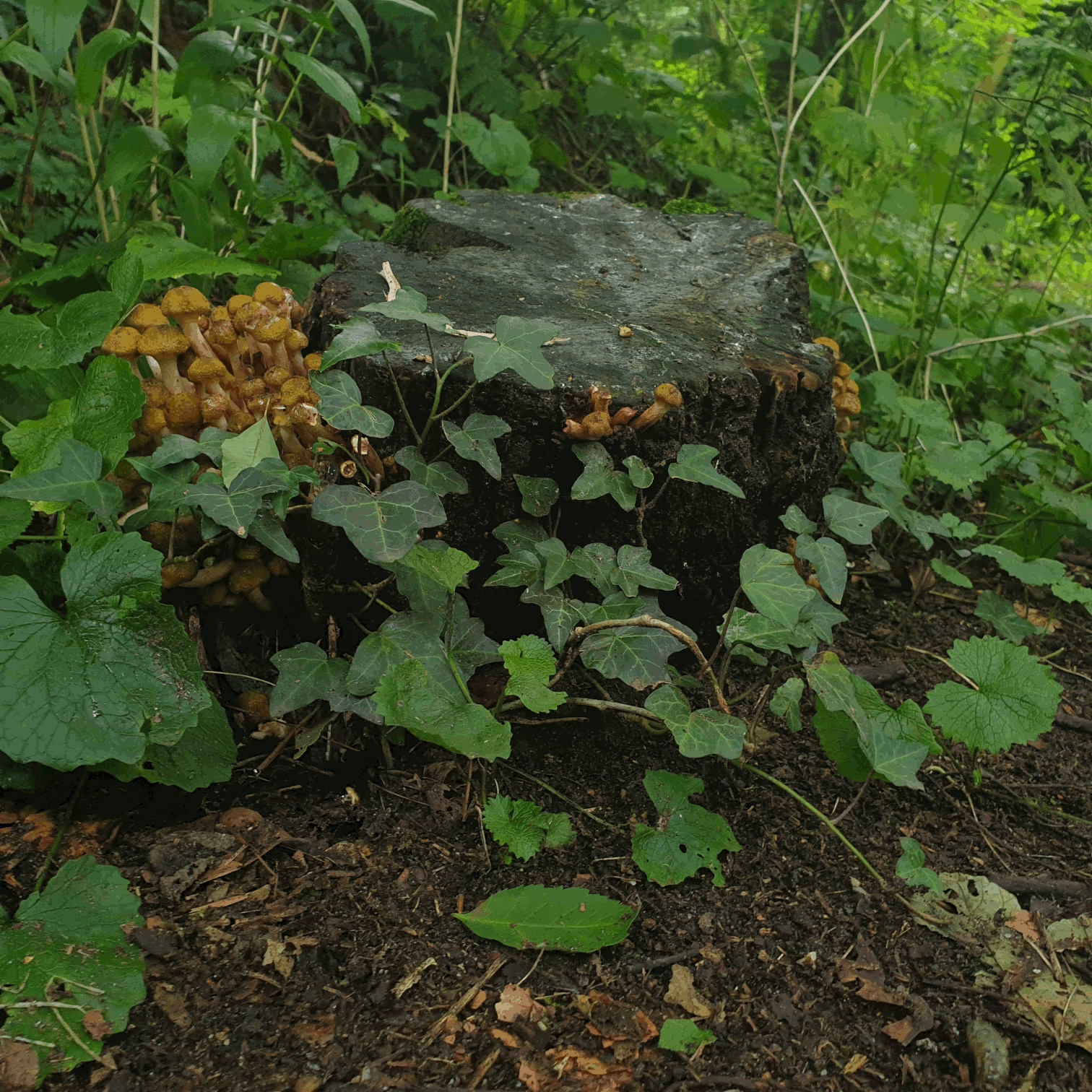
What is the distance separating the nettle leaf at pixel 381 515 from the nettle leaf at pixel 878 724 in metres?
0.87

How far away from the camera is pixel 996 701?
1925mm

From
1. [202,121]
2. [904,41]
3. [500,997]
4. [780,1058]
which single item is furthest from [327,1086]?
[904,41]

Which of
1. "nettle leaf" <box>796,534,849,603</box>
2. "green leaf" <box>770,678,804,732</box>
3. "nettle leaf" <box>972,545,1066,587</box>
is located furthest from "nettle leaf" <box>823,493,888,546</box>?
"nettle leaf" <box>972,545,1066,587</box>

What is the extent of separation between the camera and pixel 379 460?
6.31ft

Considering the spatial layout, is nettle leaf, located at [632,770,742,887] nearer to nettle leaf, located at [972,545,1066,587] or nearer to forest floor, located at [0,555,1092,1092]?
forest floor, located at [0,555,1092,1092]

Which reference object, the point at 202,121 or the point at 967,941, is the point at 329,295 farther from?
the point at 967,941

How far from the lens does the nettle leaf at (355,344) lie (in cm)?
168

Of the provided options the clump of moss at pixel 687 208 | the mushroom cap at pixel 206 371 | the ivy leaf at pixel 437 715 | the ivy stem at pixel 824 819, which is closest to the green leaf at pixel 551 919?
the ivy leaf at pixel 437 715

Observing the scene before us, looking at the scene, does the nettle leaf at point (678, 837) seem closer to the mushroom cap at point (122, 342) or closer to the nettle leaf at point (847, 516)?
the nettle leaf at point (847, 516)

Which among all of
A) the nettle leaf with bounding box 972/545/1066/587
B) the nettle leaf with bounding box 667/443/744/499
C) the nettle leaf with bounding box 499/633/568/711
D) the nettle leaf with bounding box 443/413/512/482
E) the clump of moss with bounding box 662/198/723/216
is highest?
the clump of moss with bounding box 662/198/723/216

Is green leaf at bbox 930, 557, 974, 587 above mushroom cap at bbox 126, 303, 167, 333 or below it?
below

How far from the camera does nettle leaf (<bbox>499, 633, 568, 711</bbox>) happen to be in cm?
162

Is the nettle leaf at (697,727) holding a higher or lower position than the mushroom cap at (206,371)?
lower

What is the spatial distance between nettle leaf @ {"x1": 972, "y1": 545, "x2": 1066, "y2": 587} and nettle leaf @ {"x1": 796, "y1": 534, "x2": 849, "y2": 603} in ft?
2.99
